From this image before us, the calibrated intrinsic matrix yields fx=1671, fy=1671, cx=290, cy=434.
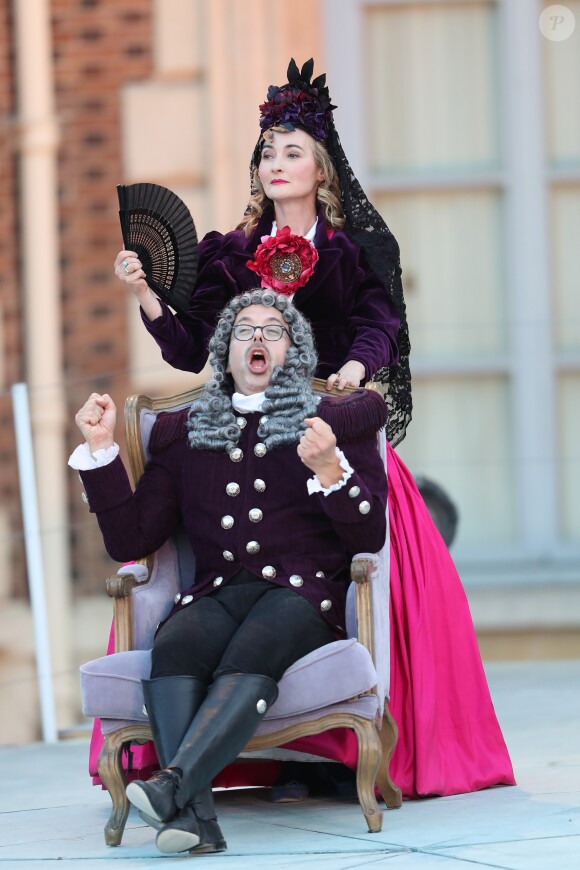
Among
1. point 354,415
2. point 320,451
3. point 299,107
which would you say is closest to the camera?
point 320,451

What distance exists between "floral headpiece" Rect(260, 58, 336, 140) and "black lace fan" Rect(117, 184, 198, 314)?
32cm

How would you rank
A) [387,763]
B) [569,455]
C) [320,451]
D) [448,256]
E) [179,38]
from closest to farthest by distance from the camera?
[320,451], [387,763], [179,38], [569,455], [448,256]

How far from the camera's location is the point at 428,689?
4.00 metres

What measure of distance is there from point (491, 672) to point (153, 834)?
113 inches

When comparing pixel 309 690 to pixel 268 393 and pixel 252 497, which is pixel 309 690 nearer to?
pixel 252 497

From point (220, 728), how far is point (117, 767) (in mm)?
386

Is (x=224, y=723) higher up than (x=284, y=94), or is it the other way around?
(x=284, y=94)

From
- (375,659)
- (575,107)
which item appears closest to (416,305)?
(575,107)

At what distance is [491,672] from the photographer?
6312 mm

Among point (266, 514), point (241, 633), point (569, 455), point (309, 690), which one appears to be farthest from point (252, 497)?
point (569, 455)

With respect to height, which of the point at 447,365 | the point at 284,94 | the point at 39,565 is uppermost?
the point at 284,94

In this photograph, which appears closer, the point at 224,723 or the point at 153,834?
Answer: the point at 224,723

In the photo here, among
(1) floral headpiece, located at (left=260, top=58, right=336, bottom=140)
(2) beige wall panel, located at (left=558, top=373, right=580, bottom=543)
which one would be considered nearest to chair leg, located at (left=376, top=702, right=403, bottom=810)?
(1) floral headpiece, located at (left=260, top=58, right=336, bottom=140)

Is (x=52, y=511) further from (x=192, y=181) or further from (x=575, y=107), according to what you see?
(x=575, y=107)
